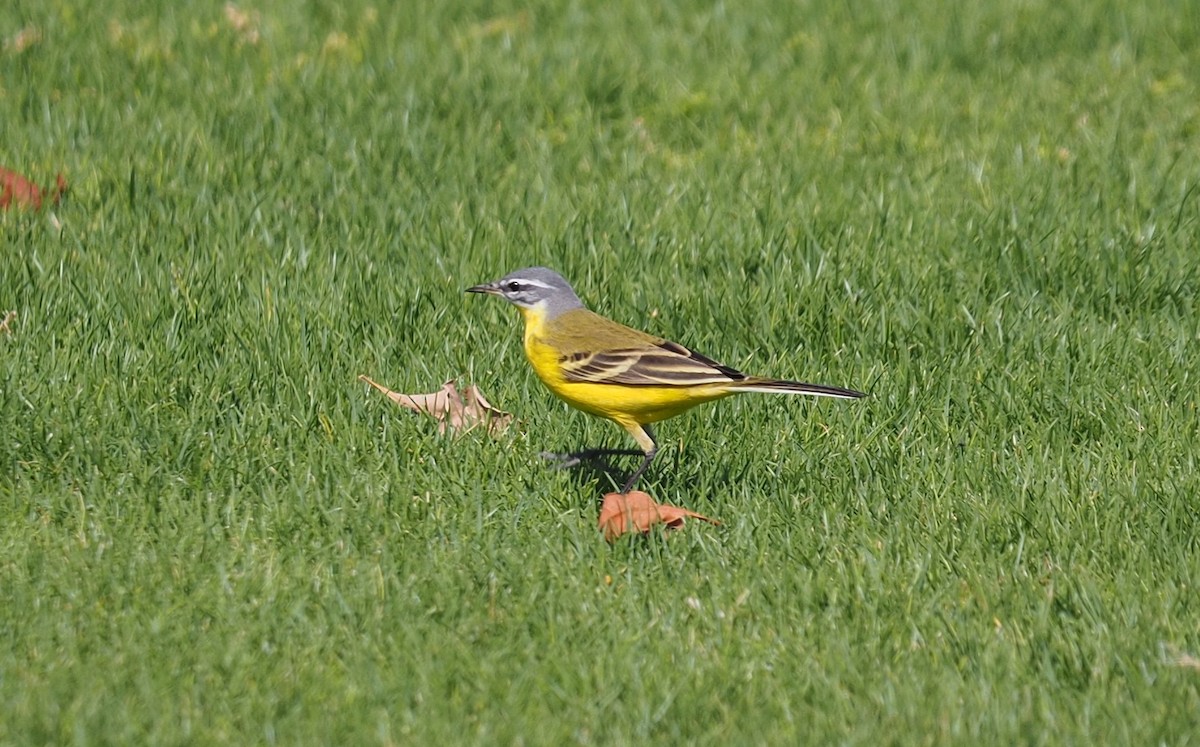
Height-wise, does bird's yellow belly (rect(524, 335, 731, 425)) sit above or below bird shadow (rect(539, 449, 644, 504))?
above

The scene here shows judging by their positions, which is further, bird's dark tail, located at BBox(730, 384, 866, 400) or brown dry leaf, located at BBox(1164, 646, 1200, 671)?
bird's dark tail, located at BBox(730, 384, 866, 400)

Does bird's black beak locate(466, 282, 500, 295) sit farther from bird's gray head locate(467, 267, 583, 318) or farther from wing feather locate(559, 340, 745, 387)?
wing feather locate(559, 340, 745, 387)

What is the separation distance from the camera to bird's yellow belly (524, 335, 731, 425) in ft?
18.8

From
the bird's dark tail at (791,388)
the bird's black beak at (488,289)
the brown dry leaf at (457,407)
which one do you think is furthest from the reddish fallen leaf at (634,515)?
the bird's black beak at (488,289)

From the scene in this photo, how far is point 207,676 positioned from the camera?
4469 millimetres

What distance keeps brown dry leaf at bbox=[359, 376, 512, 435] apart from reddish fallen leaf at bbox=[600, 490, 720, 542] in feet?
3.03

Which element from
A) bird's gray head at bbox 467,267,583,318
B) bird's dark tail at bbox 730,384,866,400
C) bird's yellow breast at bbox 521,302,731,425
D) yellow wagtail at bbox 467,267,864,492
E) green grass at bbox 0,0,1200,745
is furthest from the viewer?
bird's gray head at bbox 467,267,583,318

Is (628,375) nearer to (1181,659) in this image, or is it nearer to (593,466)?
(593,466)

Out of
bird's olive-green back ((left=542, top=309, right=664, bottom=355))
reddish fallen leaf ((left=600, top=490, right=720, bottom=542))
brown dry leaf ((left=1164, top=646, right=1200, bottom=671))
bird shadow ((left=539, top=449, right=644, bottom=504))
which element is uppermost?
bird's olive-green back ((left=542, top=309, right=664, bottom=355))

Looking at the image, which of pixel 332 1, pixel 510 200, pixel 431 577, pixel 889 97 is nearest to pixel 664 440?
pixel 431 577

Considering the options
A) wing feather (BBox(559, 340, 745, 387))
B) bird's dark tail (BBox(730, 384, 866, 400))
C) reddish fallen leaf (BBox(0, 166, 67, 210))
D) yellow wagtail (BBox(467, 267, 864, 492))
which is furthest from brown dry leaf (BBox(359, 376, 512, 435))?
reddish fallen leaf (BBox(0, 166, 67, 210))

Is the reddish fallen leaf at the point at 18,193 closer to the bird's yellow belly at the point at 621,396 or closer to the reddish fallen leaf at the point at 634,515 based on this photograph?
the bird's yellow belly at the point at 621,396

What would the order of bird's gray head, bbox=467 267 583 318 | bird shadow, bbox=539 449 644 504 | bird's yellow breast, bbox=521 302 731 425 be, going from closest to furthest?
bird's yellow breast, bbox=521 302 731 425, bird shadow, bbox=539 449 644 504, bird's gray head, bbox=467 267 583 318

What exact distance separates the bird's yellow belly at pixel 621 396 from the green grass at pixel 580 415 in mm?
329
